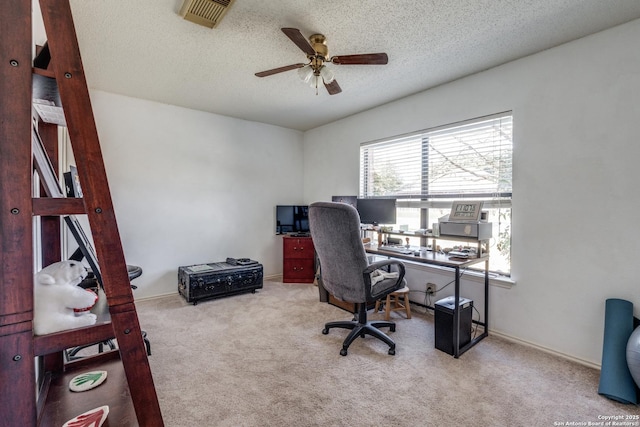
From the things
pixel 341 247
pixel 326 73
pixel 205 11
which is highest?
pixel 205 11

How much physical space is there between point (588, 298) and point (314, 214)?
7.16 ft

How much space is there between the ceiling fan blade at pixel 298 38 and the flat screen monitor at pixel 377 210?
1.92 meters

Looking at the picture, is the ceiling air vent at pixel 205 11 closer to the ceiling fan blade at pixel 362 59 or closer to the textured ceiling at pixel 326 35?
the textured ceiling at pixel 326 35

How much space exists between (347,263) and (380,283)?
1.16ft

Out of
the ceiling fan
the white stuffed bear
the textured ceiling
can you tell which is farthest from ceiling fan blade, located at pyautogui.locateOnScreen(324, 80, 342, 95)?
the white stuffed bear

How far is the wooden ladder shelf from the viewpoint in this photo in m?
0.68

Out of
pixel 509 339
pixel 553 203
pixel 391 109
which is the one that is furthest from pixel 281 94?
pixel 509 339

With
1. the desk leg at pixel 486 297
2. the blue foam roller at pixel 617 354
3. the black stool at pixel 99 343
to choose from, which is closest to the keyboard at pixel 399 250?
the desk leg at pixel 486 297

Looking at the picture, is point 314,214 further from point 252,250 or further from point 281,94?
point 252,250

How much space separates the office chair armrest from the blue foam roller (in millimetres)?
1375

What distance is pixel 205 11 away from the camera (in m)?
1.94

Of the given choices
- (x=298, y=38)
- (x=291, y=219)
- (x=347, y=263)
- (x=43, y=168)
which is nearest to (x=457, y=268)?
(x=347, y=263)

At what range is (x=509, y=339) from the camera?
8.68 feet

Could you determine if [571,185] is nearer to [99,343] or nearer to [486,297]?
[486,297]
